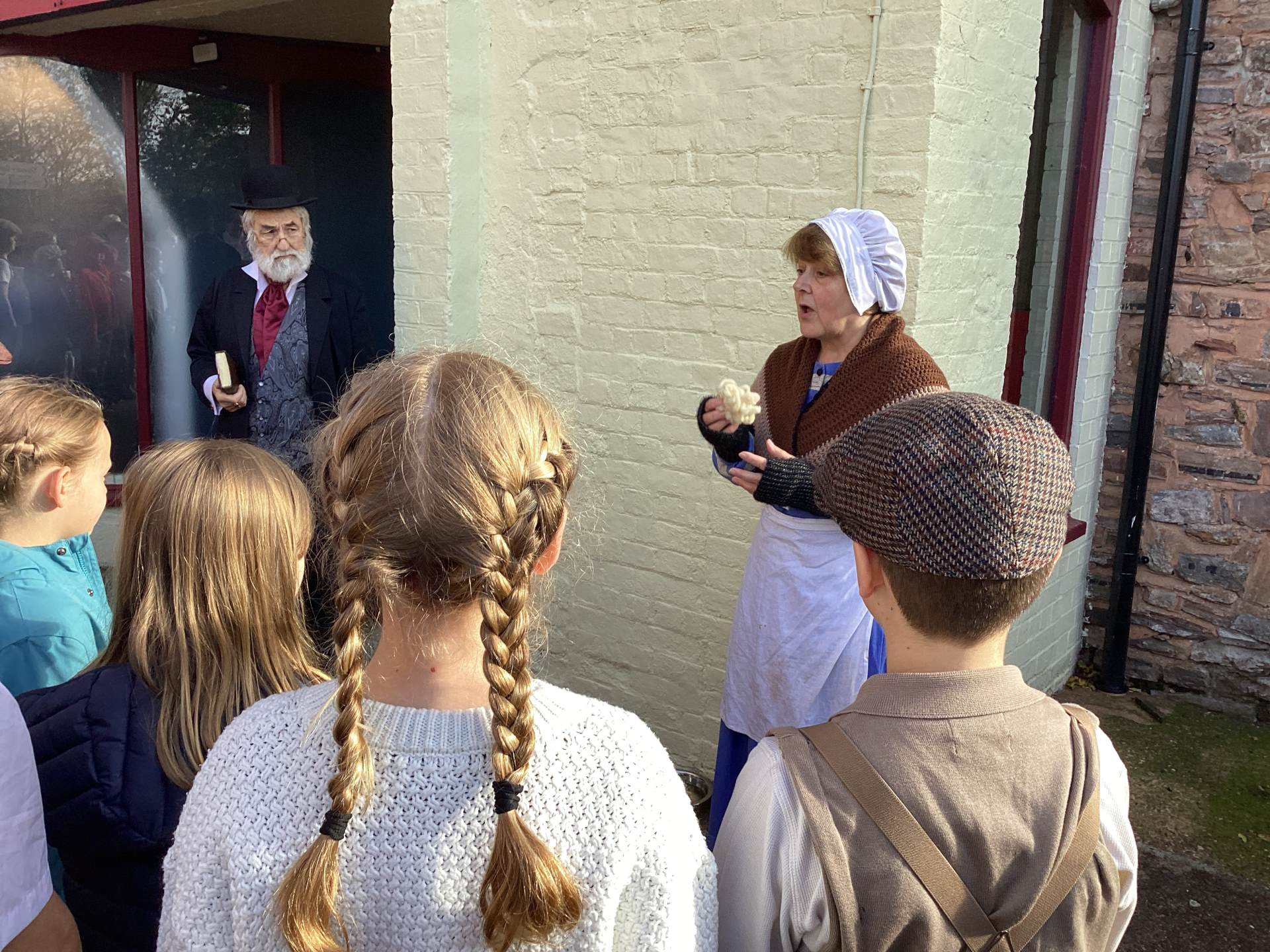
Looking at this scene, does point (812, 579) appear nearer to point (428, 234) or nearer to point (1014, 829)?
point (1014, 829)

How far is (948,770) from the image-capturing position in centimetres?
121

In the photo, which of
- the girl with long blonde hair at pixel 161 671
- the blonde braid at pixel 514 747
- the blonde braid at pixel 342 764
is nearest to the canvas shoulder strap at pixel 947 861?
the blonde braid at pixel 514 747

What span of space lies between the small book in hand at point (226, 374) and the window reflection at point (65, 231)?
2187 mm

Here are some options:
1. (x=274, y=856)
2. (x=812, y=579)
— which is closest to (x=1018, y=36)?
(x=812, y=579)

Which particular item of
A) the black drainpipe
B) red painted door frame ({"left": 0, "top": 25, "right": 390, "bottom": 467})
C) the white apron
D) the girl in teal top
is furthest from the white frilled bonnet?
red painted door frame ({"left": 0, "top": 25, "right": 390, "bottom": 467})

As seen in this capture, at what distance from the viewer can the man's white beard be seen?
4188 mm

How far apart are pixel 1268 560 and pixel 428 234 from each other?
3.75m

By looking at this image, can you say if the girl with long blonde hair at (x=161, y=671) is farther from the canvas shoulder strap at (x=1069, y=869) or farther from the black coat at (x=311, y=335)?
the black coat at (x=311, y=335)

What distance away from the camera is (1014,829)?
3.93 ft

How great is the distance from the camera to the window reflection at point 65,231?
5629mm

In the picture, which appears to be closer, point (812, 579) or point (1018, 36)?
point (812, 579)

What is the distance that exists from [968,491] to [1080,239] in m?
3.61

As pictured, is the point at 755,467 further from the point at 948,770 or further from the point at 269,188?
the point at 269,188

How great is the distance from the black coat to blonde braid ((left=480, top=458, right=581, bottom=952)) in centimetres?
308
